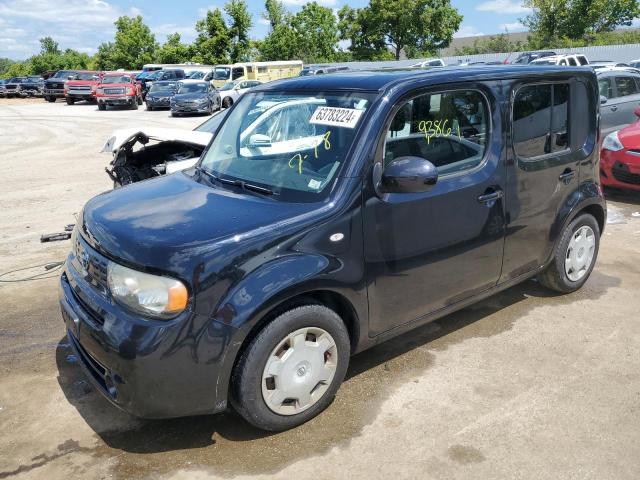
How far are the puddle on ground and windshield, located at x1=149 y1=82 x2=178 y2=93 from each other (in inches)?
1026

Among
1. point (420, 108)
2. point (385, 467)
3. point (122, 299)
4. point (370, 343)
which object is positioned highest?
point (420, 108)

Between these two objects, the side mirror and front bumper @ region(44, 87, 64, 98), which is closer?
the side mirror

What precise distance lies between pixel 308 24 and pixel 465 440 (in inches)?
2347

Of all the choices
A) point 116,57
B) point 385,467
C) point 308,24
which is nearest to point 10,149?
point 385,467

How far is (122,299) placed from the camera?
2.76 meters

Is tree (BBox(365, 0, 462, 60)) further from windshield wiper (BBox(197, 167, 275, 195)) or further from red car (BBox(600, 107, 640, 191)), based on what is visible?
windshield wiper (BBox(197, 167, 275, 195))

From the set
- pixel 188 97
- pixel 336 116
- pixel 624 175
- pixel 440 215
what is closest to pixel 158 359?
pixel 336 116

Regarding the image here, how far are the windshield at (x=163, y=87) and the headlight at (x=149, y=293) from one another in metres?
27.3

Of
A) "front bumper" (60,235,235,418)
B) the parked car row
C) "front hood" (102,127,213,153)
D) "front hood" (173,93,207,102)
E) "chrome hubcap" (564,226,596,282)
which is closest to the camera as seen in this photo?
"front bumper" (60,235,235,418)

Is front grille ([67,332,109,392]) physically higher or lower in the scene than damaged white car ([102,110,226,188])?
lower

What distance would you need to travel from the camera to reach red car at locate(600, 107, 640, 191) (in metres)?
7.78

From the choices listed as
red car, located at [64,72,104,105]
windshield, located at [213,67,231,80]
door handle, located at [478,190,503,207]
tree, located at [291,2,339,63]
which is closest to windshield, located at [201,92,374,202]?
door handle, located at [478,190,503,207]

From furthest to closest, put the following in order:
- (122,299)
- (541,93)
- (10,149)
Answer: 1. (10,149)
2. (541,93)
3. (122,299)

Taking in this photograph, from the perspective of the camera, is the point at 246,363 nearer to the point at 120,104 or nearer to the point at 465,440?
the point at 465,440
